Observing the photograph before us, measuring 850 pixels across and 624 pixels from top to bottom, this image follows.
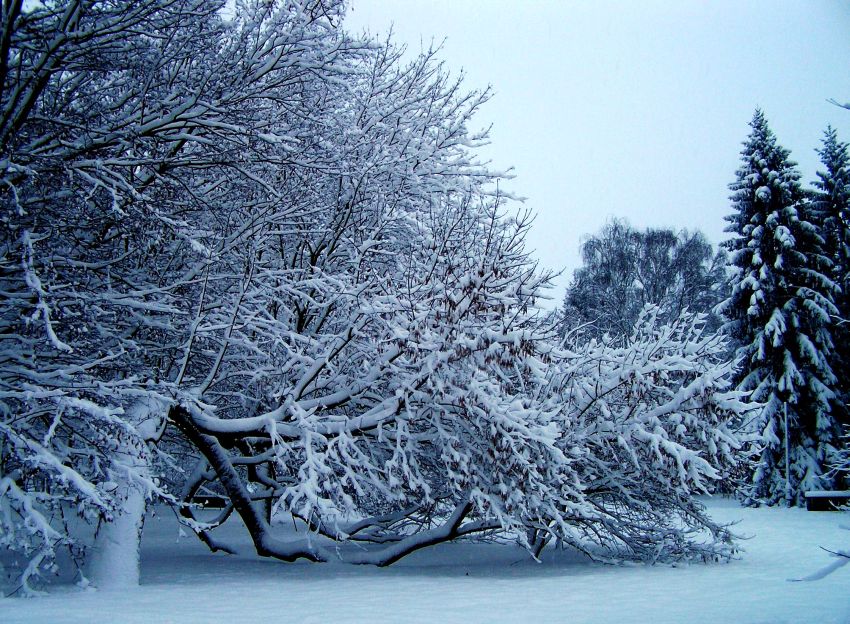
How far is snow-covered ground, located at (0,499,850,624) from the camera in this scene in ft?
18.6

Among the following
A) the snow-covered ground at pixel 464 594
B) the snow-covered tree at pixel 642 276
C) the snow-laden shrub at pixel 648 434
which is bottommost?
the snow-covered ground at pixel 464 594

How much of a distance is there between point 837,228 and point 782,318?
3394mm

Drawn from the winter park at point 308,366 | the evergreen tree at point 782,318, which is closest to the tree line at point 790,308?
the evergreen tree at point 782,318

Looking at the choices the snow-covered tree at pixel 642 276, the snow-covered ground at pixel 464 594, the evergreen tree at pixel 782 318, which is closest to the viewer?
the snow-covered ground at pixel 464 594

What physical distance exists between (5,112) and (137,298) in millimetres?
2487

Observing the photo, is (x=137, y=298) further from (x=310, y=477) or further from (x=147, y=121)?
(x=310, y=477)

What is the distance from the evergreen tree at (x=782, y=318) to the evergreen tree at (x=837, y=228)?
378 mm

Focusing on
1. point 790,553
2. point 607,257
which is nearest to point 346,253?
point 790,553

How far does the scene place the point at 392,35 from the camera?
11922 millimetres

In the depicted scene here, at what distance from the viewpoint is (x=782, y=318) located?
72.4 ft

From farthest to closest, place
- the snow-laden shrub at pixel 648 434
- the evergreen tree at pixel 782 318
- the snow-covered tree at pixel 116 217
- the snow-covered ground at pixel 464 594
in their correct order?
1. the evergreen tree at pixel 782 318
2. the snow-laden shrub at pixel 648 434
3. the snow-covered tree at pixel 116 217
4. the snow-covered ground at pixel 464 594

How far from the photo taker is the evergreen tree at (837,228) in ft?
72.6

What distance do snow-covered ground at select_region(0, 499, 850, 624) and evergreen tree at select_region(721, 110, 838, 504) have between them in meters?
12.2

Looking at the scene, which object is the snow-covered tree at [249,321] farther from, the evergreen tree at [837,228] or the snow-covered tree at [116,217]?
the evergreen tree at [837,228]
